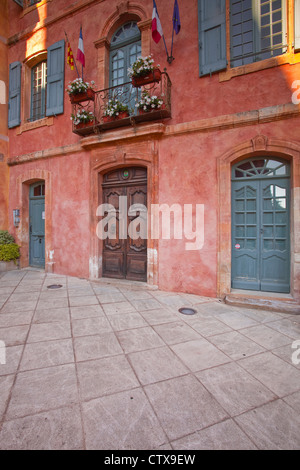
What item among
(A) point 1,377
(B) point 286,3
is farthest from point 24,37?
(A) point 1,377

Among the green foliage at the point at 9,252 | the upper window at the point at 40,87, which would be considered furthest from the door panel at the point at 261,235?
the green foliage at the point at 9,252

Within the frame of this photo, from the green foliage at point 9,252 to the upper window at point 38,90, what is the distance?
4.38m

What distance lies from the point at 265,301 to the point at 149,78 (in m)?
5.24

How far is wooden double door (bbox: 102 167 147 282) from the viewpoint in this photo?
5.84 metres

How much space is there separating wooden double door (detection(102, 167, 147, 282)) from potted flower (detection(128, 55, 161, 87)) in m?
1.92

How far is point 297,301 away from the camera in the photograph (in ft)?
13.8

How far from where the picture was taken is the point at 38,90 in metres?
7.72

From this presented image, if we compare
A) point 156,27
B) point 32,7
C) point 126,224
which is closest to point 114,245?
point 126,224

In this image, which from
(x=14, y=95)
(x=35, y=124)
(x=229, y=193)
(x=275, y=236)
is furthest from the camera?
(x=14, y=95)

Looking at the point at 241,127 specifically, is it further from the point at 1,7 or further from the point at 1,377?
the point at 1,7

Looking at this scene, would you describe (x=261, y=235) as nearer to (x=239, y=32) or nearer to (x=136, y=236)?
(x=136, y=236)

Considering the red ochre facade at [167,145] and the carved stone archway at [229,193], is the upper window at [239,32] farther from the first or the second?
the carved stone archway at [229,193]

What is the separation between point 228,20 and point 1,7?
8204 millimetres
